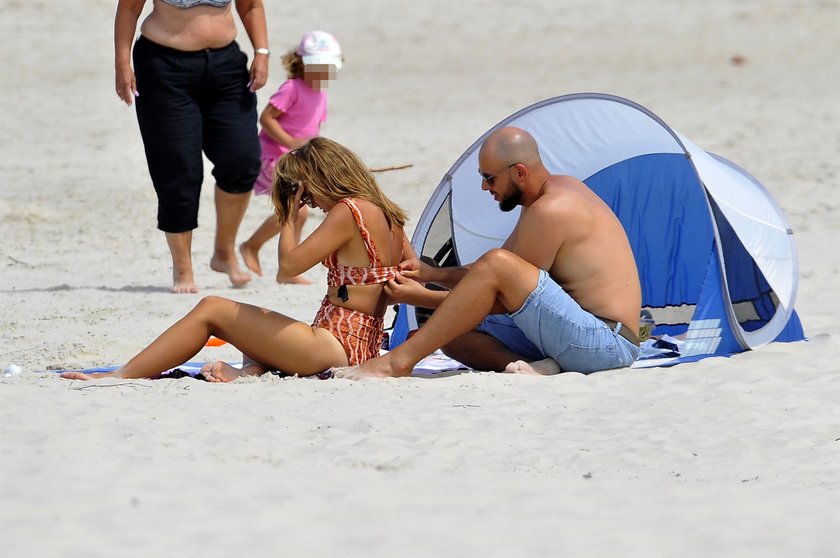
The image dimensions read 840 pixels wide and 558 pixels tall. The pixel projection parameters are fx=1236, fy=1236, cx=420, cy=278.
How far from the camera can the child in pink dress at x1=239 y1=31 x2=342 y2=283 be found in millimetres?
7266

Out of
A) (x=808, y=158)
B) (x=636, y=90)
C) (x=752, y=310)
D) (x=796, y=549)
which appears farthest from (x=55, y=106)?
(x=796, y=549)

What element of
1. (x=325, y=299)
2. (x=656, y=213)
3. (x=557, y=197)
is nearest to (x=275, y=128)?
(x=656, y=213)

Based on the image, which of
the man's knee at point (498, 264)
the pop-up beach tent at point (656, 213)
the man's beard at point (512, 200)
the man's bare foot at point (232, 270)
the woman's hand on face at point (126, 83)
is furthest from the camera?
the man's bare foot at point (232, 270)

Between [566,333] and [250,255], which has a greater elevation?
[566,333]

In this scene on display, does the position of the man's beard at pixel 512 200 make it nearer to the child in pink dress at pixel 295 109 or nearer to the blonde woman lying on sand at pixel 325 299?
the blonde woman lying on sand at pixel 325 299

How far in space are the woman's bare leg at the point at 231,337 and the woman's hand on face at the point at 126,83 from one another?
211 centimetres

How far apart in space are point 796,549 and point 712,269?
2277 mm

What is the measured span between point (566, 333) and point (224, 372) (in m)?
1.32

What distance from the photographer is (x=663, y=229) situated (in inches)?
243

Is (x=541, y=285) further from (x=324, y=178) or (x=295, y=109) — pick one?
(x=295, y=109)

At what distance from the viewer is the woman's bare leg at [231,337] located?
4637mm

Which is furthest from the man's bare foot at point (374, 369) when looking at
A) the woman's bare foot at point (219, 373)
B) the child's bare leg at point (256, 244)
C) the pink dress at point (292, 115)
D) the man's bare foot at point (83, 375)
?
the pink dress at point (292, 115)

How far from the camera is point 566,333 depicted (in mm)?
4703

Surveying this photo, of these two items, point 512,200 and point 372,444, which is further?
point 512,200
